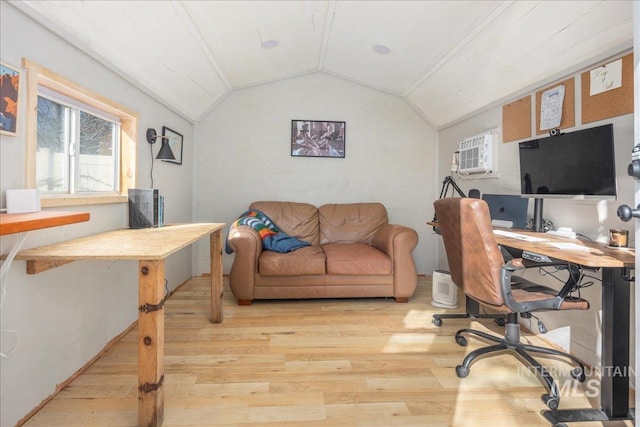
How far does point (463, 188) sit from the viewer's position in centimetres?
352

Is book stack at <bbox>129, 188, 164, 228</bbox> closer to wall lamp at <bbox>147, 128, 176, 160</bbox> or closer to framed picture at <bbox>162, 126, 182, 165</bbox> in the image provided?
wall lamp at <bbox>147, 128, 176, 160</bbox>

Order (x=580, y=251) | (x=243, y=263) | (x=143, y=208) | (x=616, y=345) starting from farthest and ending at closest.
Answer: (x=243, y=263) → (x=143, y=208) → (x=580, y=251) → (x=616, y=345)

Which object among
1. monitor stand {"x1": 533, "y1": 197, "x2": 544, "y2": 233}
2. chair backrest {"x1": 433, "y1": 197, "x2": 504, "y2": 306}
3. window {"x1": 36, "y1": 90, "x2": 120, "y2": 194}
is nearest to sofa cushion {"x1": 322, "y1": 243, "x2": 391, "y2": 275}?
chair backrest {"x1": 433, "y1": 197, "x2": 504, "y2": 306}

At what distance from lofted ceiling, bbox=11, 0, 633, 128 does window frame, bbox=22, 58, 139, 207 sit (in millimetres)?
247

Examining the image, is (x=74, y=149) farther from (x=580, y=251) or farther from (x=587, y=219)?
(x=587, y=219)

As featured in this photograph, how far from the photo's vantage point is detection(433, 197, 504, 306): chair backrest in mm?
1608

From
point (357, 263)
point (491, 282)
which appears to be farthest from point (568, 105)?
point (357, 263)

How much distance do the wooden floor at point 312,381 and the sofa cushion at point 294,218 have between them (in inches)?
48.2

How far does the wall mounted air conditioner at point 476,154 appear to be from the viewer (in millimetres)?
2918

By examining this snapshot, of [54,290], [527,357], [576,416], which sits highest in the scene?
[54,290]

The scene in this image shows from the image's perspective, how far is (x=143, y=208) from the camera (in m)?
2.26

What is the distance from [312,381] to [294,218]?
213 centimetres

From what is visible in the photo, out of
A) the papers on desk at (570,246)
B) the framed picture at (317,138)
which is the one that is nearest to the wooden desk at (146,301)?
the papers on desk at (570,246)

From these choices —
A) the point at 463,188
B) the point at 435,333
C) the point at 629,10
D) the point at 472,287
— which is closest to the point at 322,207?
the point at 463,188
